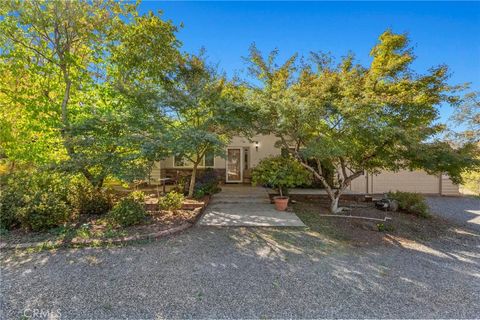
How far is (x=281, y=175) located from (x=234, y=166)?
5.77 meters

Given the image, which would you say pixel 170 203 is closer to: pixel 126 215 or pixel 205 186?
pixel 126 215

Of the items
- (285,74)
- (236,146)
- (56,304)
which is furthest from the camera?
(236,146)

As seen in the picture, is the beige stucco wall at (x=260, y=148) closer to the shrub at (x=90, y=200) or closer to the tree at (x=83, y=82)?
the shrub at (x=90, y=200)

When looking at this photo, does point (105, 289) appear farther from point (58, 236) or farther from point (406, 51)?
point (406, 51)

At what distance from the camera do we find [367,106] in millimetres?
5773

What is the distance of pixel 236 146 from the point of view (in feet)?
43.7

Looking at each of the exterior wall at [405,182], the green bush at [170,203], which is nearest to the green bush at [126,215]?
the green bush at [170,203]

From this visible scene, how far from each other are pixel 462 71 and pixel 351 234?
718cm

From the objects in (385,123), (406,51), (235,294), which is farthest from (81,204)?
(406,51)

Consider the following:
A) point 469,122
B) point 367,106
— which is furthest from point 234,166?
point 469,122

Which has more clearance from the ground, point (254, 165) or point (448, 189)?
point (254, 165)

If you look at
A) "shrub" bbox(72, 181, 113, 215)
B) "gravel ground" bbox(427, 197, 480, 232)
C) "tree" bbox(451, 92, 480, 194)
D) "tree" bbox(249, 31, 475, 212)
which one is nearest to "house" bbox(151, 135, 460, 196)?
"gravel ground" bbox(427, 197, 480, 232)

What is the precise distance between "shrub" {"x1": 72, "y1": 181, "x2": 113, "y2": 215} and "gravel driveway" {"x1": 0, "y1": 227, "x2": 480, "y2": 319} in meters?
2.52

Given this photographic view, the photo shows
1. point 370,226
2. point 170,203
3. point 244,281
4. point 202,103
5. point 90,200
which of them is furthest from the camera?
point 202,103
